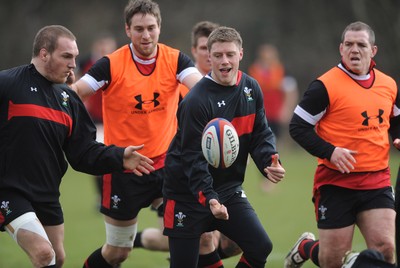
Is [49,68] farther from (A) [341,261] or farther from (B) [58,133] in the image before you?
(A) [341,261]

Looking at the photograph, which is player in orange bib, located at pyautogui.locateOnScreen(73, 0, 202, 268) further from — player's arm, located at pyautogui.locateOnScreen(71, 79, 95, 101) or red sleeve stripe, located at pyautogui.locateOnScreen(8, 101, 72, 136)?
red sleeve stripe, located at pyautogui.locateOnScreen(8, 101, 72, 136)

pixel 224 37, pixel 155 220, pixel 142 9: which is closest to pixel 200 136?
pixel 224 37

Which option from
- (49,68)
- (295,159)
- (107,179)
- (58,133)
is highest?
(49,68)

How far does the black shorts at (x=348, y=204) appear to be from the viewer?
6.36 m

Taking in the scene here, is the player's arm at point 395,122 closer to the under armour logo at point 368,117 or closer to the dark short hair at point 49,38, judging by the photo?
the under armour logo at point 368,117

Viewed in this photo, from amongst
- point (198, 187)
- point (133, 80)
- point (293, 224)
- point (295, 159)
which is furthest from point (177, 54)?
point (295, 159)

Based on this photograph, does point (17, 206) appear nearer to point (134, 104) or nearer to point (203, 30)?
point (134, 104)

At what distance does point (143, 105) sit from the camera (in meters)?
6.93

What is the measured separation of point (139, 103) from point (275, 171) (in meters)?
1.55

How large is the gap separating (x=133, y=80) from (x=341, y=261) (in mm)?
2259

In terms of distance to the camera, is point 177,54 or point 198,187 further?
point 177,54

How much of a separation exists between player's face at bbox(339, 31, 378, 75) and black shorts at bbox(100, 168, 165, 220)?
1811 mm

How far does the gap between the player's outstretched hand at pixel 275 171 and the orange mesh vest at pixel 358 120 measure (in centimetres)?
68

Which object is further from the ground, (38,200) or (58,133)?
(58,133)
